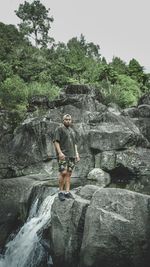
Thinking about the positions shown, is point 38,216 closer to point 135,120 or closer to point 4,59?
point 135,120

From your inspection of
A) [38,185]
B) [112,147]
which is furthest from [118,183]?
[38,185]

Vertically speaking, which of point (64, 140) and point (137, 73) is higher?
point (137, 73)

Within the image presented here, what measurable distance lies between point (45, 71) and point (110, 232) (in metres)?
36.7

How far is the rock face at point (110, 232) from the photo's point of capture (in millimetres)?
10070

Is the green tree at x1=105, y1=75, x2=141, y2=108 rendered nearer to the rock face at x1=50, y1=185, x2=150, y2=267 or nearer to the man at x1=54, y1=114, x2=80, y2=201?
the man at x1=54, y1=114, x2=80, y2=201

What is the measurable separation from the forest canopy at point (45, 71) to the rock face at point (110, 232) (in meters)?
21.5

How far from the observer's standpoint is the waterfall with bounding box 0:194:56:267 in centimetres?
1282

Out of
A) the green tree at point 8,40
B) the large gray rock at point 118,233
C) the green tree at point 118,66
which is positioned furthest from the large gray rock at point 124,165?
the green tree at point 118,66

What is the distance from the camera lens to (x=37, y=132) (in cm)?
2347

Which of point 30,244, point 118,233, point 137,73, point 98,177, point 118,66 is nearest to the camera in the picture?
point 118,233

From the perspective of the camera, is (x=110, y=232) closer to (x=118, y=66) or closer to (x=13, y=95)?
(x=13, y=95)

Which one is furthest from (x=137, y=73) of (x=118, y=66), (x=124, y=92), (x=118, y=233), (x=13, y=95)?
(x=118, y=233)

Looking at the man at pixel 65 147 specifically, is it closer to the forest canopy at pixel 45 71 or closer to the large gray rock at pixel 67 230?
the large gray rock at pixel 67 230

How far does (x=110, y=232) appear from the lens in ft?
33.2
